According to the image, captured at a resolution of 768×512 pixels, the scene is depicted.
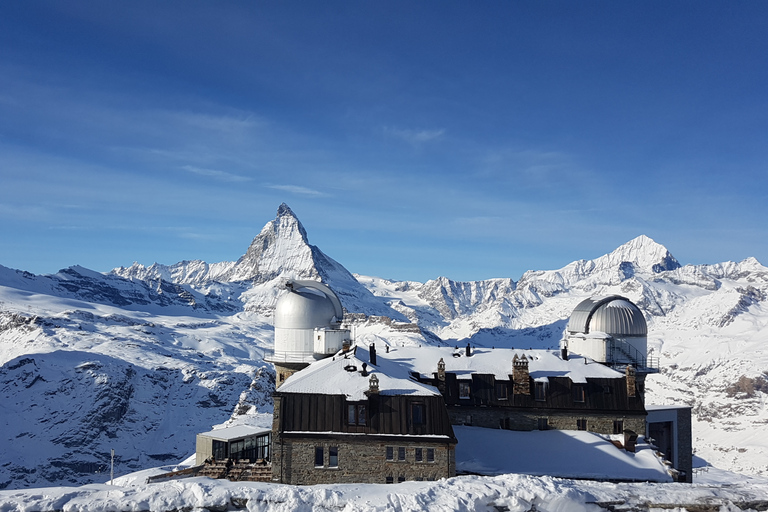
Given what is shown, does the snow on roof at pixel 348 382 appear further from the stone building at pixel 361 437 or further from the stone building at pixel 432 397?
the stone building at pixel 361 437

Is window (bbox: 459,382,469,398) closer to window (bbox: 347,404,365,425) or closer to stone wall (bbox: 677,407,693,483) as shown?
window (bbox: 347,404,365,425)

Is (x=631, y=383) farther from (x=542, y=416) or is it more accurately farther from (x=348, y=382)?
(x=348, y=382)

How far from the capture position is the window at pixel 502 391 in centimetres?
4366

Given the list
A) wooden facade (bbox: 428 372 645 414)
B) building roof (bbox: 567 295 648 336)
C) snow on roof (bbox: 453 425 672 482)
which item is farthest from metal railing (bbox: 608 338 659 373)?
snow on roof (bbox: 453 425 672 482)

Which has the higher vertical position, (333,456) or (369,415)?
(369,415)

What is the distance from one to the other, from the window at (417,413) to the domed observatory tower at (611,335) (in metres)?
24.1

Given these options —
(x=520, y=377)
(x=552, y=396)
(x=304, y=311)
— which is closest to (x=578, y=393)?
(x=552, y=396)

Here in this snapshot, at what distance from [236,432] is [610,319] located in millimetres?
34969

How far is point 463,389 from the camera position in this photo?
4438 centimetres

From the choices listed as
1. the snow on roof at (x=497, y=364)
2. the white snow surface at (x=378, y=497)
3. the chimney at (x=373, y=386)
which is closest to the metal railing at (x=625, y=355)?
the snow on roof at (x=497, y=364)

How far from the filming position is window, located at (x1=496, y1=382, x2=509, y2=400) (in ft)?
143

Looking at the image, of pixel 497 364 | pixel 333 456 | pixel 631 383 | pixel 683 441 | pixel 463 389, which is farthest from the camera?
pixel 683 441

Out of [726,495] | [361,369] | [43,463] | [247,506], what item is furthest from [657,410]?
[43,463]

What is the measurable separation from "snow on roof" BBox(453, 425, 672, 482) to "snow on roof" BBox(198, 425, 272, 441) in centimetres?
1719
